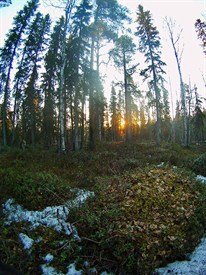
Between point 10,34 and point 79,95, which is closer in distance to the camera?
point 79,95

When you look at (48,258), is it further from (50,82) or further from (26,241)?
(50,82)

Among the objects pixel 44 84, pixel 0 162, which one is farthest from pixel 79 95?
pixel 0 162

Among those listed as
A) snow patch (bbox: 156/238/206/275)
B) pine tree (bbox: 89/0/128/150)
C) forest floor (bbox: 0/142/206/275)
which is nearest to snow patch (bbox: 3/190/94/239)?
forest floor (bbox: 0/142/206/275)

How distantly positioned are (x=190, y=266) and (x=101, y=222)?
230 cm

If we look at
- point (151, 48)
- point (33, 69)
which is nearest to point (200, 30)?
point (151, 48)

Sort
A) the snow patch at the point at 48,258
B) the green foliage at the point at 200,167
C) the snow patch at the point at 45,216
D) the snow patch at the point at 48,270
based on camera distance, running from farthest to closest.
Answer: the green foliage at the point at 200,167, the snow patch at the point at 45,216, the snow patch at the point at 48,258, the snow patch at the point at 48,270

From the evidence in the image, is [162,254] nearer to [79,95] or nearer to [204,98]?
[79,95]

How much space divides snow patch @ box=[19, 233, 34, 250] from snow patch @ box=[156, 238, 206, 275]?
317cm

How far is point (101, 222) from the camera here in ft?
18.9

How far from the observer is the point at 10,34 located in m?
25.1

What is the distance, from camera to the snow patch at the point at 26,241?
543cm

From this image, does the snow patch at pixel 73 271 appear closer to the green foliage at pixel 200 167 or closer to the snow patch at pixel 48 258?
the snow patch at pixel 48 258

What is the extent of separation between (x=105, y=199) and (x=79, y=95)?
51.1 feet

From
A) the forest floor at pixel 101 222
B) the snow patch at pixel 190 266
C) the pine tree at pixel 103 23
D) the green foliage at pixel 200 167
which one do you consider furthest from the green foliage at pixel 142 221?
the pine tree at pixel 103 23
